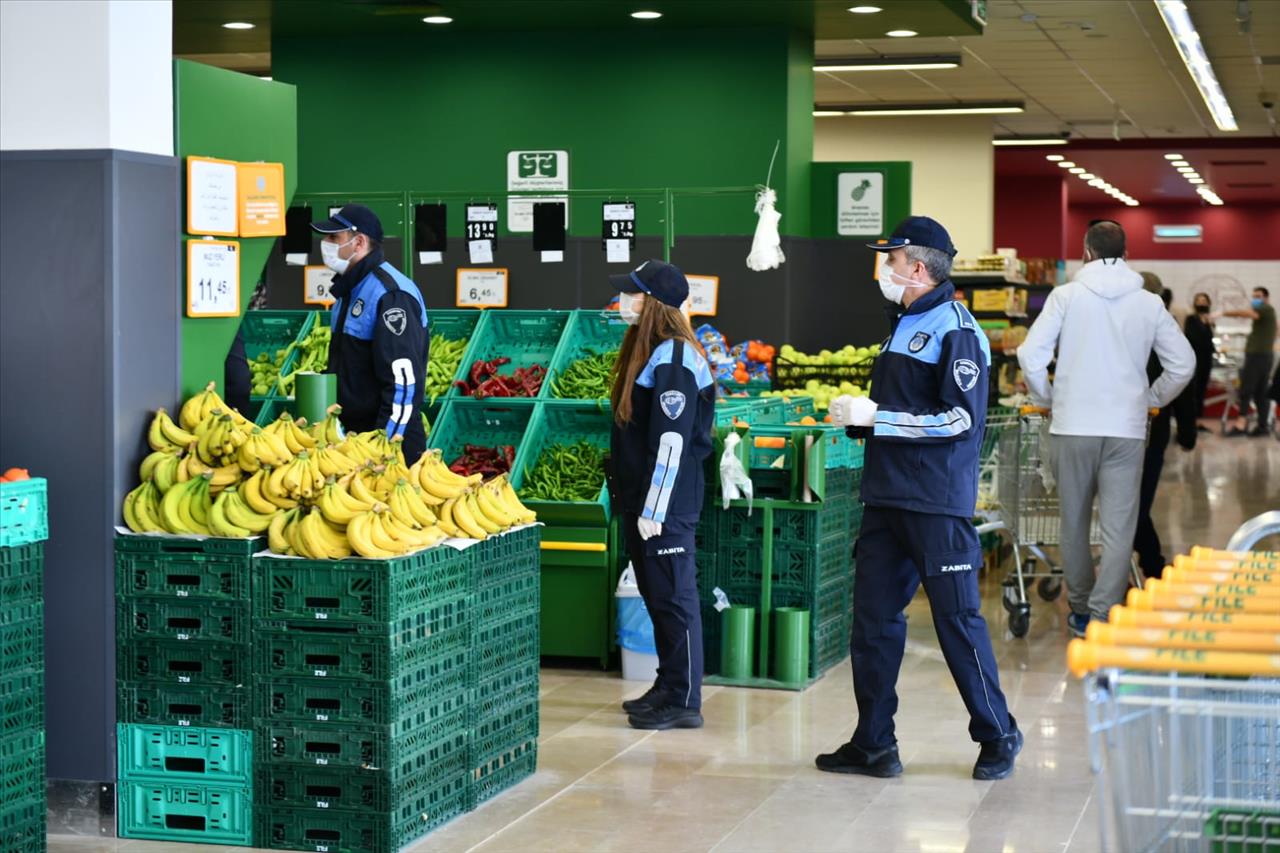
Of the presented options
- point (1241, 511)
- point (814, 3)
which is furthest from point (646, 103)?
point (1241, 511)

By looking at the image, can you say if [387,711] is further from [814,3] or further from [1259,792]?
[814,3]

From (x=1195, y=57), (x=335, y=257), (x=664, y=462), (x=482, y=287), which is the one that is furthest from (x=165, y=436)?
(x=1195, y=57)

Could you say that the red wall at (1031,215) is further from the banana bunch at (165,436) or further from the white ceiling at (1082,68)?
the banana bunch at (165,436)

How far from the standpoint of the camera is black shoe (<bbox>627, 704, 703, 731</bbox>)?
6.71 meters

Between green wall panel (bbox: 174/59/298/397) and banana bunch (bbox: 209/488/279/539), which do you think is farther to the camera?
green wall panel (bbox: 174/59/298/397)

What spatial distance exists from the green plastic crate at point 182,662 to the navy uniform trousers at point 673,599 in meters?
1.95

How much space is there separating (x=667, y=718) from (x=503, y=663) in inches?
44.4

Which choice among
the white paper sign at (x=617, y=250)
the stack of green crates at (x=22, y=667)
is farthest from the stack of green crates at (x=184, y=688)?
the white paper sign at (x=617, y=250)

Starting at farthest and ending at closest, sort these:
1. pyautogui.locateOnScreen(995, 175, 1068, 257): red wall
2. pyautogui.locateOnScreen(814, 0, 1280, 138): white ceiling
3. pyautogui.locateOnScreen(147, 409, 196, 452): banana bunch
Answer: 1. pyautogui.locateOnScreen(995, 175, 1068, 257): red wall
2. pyautogui.locateOnScreen(814, 0, 1280, 138): white ceiling
3. pyautogui.locateOnScreen(147, 409, 196, 452): banana bunch

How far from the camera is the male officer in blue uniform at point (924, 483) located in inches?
221

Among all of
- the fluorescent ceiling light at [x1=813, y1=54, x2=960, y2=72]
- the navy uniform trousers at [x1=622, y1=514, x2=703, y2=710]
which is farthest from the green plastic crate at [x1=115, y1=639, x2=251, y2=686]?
the fluorescent ceiling light at [x1=813, y1=54, x2=960, y2=72]

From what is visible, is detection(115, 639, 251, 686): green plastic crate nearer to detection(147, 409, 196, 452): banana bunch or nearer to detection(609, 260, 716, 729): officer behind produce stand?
detection(147, 409, 196, 452): banana bunch

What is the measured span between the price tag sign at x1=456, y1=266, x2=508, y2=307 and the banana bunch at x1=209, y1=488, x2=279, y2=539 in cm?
683

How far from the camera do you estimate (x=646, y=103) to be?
40.1 ft
